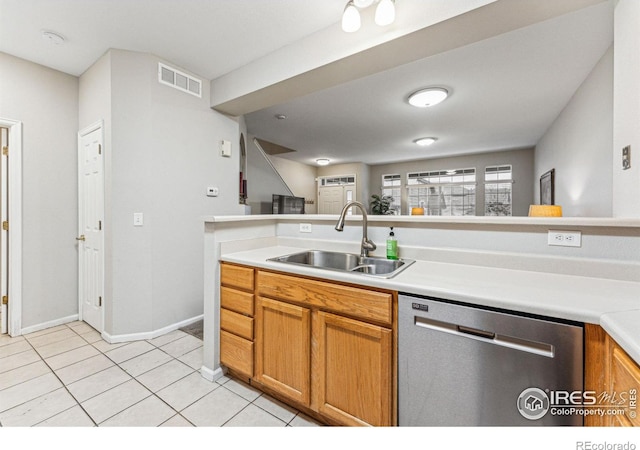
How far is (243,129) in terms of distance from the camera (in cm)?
382

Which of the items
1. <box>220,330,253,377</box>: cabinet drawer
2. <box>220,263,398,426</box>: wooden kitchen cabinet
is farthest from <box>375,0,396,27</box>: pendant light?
<box>220,330,253,377</box>: cabinet drawer

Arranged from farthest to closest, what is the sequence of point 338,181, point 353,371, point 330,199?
point 330,199
point 338,181
point 353,371

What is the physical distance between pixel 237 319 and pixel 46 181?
2.54 metres

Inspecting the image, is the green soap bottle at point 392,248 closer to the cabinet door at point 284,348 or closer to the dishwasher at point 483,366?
the dishwasher at point 483,366

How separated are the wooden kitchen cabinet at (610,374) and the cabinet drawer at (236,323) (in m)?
1.56

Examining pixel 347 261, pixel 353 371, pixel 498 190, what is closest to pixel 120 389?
pixel 353 371

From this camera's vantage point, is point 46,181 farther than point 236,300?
Yes

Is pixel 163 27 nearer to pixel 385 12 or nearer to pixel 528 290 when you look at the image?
pixel 385 12

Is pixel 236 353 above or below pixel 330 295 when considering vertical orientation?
below

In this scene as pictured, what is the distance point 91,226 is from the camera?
105 inches

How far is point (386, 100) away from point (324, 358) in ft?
11.1
